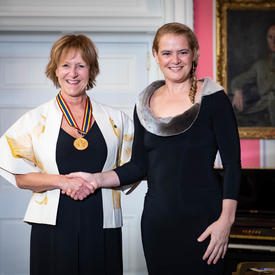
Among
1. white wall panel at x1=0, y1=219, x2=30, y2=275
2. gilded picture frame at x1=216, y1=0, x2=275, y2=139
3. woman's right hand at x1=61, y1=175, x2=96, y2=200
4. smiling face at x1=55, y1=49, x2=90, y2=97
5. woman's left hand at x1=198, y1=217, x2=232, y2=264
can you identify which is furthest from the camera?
white wall panel at x1=0, y1=219, x2=30, y2=275

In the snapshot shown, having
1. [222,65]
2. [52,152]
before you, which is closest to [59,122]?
[52,152]

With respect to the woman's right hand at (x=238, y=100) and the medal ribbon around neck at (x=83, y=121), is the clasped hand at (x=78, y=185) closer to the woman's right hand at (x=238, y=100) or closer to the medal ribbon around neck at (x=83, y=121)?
the medal ribbon around neck at (x=83, y=121)

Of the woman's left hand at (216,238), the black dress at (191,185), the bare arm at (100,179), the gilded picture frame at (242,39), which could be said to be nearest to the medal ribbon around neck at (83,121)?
the bare arm at (100,179)

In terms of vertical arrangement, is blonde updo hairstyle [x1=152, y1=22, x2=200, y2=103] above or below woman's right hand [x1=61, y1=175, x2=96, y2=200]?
above

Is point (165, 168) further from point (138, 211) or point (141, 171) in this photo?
point (138, 211)

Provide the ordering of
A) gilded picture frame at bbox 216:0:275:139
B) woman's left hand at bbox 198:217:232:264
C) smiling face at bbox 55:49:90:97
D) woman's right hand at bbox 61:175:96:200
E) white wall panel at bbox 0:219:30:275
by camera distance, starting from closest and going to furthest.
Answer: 1. woman's left hand at bbox 198:217:232:264
2. woman's right hand at bbox 61:175:96:200
3. smiling face at bbox 55:49:90:97
4. gilded picture frame at bbox 216:0:275:139
5. white wall panel at bbox 0:219:30:275

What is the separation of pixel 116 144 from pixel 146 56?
1801mm

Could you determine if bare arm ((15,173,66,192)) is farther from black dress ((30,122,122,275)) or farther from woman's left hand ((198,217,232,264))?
woman's left hand ((198,217,232,264))

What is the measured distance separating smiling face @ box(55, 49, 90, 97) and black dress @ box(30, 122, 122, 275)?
0.20 metres

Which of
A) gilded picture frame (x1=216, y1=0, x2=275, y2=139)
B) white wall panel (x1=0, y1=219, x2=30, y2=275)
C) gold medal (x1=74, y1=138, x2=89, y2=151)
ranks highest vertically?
gilded picture frame (x1=216, y1=0, x2=275, y2=139)

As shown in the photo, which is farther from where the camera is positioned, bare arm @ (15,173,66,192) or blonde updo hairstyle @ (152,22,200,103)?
bare arm @ (15,173,66,192)

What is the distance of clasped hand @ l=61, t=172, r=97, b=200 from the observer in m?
1.89

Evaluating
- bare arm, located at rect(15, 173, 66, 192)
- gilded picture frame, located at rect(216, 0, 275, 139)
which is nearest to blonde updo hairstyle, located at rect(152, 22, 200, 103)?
bare arm, located at rect(15, 173, 66, 192)

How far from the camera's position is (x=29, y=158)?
2020 mm
